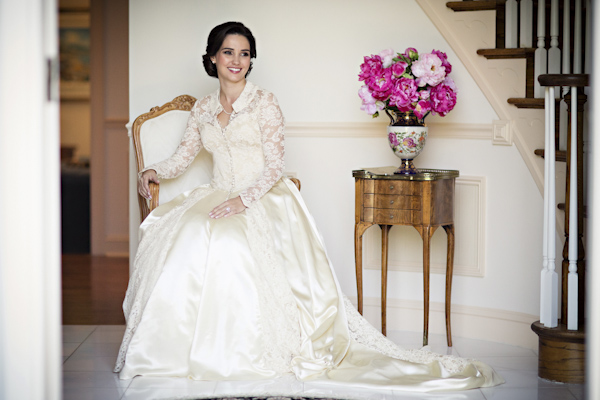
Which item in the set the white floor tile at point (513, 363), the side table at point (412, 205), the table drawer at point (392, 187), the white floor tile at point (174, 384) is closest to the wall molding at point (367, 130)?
the side table at point (412, 205)

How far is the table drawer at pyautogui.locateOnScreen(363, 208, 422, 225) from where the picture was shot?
3369 millimetres

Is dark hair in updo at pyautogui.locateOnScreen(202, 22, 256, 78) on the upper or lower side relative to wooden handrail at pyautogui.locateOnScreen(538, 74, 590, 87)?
upper

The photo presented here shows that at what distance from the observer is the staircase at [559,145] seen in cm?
293

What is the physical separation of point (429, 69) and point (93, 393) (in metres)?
2.01

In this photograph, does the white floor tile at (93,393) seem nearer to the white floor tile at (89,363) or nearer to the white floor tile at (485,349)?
the white floor tile at (89,363)

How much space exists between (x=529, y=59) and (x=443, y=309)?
1.36 meters

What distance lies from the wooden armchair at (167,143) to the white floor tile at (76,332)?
78 centimetres

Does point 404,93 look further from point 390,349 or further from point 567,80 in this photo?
point 390,349

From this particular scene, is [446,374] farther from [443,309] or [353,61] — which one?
[353,61]

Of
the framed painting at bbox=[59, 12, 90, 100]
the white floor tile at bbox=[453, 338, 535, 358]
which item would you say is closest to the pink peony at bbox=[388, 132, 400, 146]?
the white floor tile at bbox=[453, 338, 535, 358]

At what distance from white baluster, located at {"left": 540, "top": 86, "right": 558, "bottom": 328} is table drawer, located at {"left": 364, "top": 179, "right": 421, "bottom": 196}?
1.93 ft

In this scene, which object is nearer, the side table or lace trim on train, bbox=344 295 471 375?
lace trim on train, bbox=344 295 471 375

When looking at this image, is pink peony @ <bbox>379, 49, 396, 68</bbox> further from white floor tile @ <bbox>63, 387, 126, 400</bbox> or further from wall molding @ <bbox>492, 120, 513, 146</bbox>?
white floor tile @ <bbox>63, 387, 126, 400</bbox>

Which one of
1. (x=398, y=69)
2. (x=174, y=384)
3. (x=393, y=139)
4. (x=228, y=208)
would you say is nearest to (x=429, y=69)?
(x=398, y=69)
